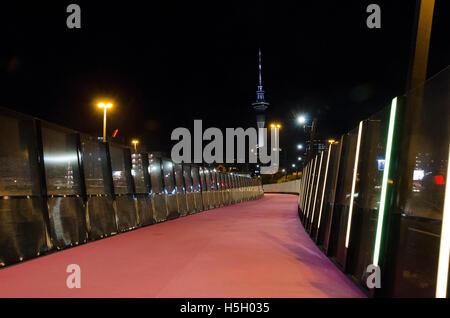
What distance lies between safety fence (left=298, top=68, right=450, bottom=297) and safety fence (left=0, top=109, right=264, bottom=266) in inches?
207

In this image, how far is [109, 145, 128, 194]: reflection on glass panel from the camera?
11.8 m

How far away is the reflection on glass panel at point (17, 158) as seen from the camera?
22.7 feet

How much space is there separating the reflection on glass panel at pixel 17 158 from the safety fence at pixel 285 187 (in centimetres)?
5271

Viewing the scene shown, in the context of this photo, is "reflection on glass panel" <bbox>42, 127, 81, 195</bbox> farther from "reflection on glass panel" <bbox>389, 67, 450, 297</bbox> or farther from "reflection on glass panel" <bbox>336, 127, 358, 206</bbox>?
"reflection on glass panel" <bbox>389, 67, 450, 297</bbox>

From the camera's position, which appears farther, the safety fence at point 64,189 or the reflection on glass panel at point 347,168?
the safety fence at point 64,189

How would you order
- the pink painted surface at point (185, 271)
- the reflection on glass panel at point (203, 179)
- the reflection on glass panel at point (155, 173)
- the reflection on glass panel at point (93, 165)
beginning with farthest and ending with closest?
the reflection on glass panel at point (203, 179)
the reflection on glass panel at point (155, 173)
the reflection on glass panel at point (93, 165)
the pink painted surface at point (185, 271)

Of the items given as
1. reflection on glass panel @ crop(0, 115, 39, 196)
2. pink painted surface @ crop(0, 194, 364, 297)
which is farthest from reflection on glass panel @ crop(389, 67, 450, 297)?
reflection on glass panel @ crop(0, 115, 39, 196)

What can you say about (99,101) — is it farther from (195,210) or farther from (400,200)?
(400,200)

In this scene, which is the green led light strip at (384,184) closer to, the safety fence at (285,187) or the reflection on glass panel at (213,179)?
the reflection on glass panel at (213,179)

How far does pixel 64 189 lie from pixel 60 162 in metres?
0.58

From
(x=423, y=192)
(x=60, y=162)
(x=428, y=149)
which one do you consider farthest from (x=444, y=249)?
(x=60, y=162)

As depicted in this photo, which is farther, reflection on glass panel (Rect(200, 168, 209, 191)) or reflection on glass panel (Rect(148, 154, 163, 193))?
reflection on glass panel (Rect(200, 168, 209, 191))

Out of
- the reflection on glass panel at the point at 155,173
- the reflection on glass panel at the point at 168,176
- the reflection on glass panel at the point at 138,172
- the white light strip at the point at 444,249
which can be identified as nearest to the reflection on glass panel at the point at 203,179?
the reflection on glass panel at the point at 168,176

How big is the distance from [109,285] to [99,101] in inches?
762
